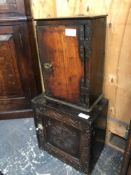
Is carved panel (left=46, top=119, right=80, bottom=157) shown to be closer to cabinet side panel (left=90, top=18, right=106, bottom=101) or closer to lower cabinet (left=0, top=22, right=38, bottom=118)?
cabinet side panel (left=90, top=18, right=106, bottom=101)

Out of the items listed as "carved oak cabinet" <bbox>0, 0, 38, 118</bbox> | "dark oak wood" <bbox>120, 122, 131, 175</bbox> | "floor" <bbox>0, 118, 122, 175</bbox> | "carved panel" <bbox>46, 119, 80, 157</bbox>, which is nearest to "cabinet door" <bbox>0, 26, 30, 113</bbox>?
"carved oak cabinet" <bbox>0, 0, 38, 118</bbox>

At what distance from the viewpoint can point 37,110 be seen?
1.33 metres

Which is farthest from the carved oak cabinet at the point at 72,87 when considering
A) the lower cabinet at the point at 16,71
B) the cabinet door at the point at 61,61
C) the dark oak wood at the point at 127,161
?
the lower cabinet at the point at 16,71

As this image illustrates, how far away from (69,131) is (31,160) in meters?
0.49

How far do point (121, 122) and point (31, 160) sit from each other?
82 cm

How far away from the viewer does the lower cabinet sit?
1.58m

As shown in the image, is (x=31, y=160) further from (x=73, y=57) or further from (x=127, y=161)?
(x=73, y=57)

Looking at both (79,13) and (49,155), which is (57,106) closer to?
(49,155)

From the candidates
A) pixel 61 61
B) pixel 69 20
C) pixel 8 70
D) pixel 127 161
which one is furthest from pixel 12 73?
pixel 127 161

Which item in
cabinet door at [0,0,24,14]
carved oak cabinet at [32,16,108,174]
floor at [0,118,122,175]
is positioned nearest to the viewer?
carved oak cabinet at [32,16,108,174]

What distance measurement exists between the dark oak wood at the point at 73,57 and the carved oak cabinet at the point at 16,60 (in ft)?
1.77

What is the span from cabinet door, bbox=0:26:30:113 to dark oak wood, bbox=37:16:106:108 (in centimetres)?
58

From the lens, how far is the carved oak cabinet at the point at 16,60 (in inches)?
59.6

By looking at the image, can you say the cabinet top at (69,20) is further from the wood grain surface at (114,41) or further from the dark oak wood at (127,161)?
the dark oak wood at (127,161)
